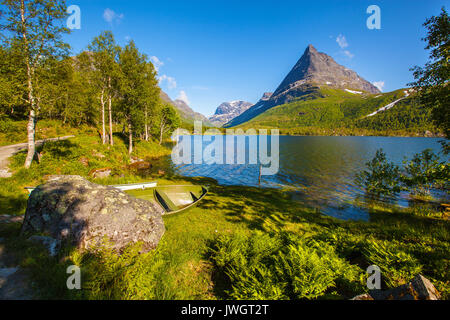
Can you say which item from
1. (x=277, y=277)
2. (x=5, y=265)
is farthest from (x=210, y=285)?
(x=5, y=265)

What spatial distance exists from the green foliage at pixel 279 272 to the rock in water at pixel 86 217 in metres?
3.43

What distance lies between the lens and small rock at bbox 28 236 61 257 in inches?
195

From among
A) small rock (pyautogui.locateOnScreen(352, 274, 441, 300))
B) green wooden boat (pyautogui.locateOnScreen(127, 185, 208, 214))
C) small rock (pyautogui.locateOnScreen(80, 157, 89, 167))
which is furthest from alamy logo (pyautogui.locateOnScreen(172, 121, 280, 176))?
small rock (pyautogui.locateOnScreen(352, 274, 441, 300))

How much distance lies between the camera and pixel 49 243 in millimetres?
5098

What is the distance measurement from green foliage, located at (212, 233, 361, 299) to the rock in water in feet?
11.2

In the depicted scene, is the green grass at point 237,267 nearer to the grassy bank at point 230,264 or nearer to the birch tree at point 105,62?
the grassy bank at point 230,264

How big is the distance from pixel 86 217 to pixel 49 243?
1078 millimetres

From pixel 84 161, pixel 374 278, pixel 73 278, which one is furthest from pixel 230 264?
pixel 84 161

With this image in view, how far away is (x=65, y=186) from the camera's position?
6.62m

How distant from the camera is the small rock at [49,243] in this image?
16.3 feet

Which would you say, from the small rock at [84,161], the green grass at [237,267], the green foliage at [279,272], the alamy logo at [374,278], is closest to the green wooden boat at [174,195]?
the green grass at [237,267]

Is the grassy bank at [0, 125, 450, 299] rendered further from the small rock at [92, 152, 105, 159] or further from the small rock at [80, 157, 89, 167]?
the small rock at [92, 152, 105, 159]

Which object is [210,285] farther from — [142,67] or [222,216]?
[142,67]
